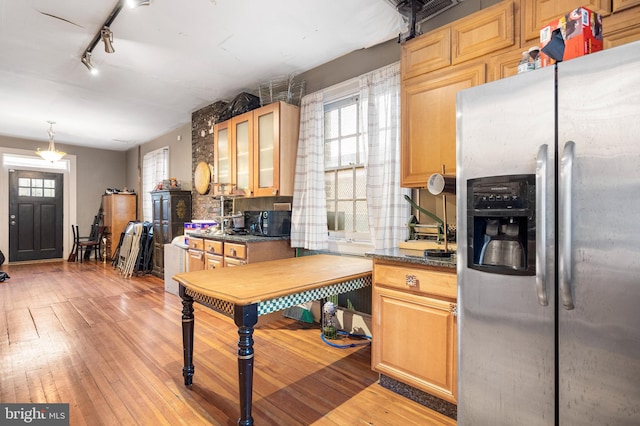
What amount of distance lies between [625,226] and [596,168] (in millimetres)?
220

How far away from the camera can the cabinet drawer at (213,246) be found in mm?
3869

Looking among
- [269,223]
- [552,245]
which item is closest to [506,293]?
[552,245]

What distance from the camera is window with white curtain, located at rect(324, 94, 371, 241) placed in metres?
3.32

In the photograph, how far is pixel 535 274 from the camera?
1295mm

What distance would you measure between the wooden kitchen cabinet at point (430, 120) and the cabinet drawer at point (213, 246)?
240 cm

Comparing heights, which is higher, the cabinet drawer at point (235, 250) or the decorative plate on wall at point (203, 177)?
the decorative plate on wall at point (203, 177)

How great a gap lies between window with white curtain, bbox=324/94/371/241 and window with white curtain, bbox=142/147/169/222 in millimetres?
4490

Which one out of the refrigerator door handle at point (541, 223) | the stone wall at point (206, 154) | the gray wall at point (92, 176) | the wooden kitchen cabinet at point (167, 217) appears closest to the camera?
the refrigerator door handle at point (541, 223)

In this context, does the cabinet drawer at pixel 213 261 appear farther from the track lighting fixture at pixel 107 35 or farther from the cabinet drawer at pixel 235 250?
the track lighting fixture at pixel 107 35

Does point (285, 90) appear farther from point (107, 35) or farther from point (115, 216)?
point (115, 216)

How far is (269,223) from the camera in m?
3.68

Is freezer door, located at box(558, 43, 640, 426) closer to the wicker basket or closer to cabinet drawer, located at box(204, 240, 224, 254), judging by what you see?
the wicker basket

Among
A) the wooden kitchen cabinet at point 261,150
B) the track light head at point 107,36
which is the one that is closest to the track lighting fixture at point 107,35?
the track light head at point 107,36

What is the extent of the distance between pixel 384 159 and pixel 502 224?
5.02 ft
